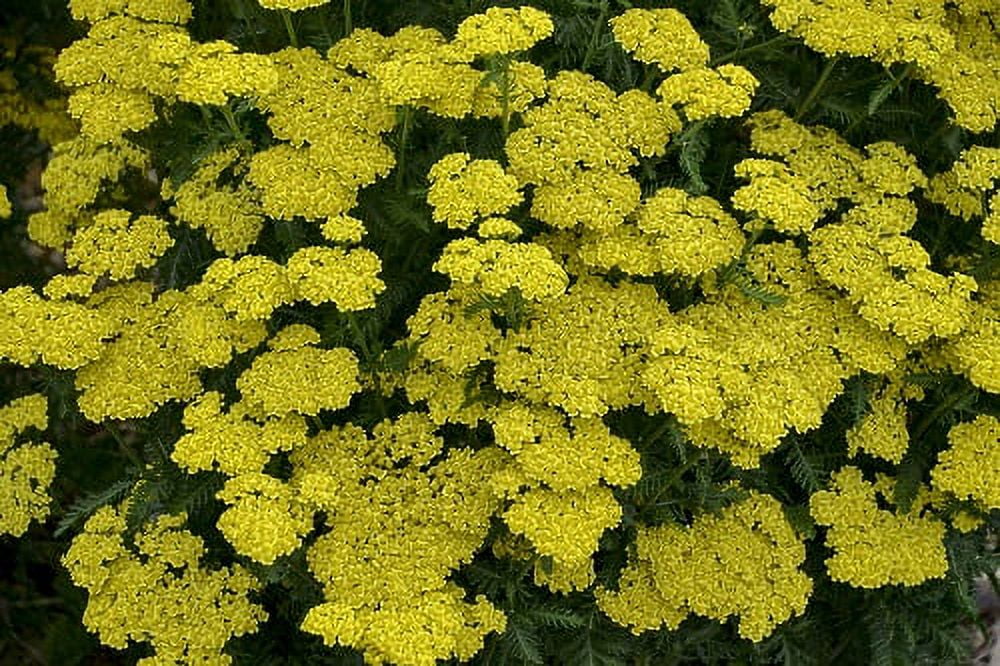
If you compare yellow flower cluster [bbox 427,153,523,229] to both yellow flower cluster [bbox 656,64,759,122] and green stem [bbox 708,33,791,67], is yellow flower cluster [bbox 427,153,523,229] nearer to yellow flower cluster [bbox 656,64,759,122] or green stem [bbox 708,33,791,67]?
yellow flower cluster [bbox 656,64,759,122]

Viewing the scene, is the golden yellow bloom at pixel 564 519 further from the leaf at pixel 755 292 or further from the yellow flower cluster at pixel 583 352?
the leaf at pixel 755 292

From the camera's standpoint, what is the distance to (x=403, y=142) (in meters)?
4.25

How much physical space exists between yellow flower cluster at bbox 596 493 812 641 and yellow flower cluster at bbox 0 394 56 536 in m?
2.24

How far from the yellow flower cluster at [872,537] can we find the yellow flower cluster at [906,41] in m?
1.52

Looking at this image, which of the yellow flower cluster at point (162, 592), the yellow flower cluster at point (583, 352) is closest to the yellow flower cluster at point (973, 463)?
the yellow flower cluster at point (583, 352)

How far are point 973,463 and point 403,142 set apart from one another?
2454mm

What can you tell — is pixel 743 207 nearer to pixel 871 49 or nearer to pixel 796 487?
pixel 871 49

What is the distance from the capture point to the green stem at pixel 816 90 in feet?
15.1

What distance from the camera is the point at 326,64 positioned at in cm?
450

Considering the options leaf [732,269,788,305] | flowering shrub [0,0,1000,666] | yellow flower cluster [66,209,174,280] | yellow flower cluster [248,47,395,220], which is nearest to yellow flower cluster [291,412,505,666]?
flowering shrub [0,0,1000,666]

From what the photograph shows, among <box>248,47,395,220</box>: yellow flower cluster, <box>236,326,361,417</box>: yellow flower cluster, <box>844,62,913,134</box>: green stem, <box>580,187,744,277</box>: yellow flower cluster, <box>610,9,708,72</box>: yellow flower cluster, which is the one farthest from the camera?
<box>844,62,913,134</box>: green stem

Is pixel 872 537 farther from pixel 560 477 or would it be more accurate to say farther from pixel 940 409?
pixel 560 477

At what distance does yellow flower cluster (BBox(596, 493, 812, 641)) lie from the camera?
168 inches

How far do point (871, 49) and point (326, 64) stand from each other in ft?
6.98
